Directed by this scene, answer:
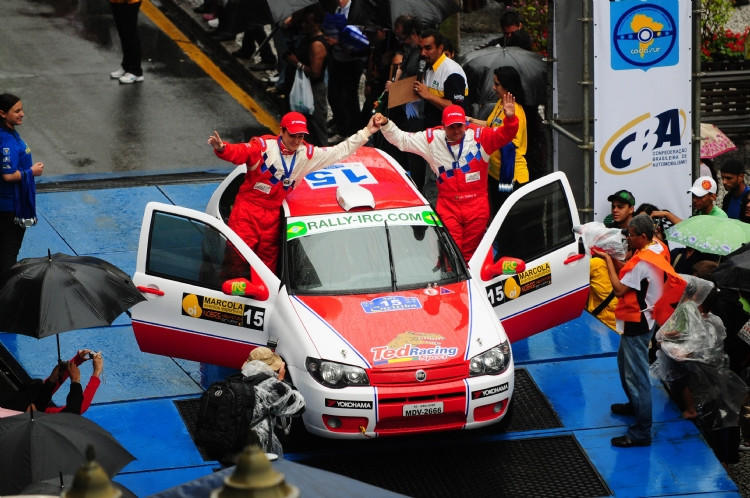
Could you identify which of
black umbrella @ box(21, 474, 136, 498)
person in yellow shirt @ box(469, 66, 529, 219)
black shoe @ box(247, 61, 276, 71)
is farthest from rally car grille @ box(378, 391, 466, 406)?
black shoe @ box(247, 61, 276, 71)

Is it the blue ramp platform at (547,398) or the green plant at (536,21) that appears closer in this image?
the blue ramp platform at (547,398)

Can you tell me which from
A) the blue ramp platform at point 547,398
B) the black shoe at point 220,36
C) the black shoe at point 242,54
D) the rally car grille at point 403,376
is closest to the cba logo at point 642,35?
the blue ramp platform at point 547,398

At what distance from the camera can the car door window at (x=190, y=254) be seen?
9867mm

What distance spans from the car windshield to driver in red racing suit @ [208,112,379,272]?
614mm

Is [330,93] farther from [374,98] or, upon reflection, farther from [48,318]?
[48,318]

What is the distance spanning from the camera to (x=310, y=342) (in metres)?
9.07


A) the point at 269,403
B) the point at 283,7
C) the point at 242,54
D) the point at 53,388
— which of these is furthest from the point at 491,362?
the point at 242,54

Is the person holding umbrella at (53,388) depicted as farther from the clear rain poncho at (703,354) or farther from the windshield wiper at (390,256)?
the clear rain poncho at (703,354)

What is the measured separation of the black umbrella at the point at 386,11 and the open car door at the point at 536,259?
4507 mm

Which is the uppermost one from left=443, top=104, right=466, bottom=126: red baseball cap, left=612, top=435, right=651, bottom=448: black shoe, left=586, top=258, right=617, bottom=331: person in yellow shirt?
left=443, top=104, right=466, bottom=126: red baseball cap

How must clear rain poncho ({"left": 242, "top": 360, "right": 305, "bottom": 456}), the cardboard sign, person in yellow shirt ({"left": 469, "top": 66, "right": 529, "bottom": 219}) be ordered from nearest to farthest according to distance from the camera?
clear rain poncho ({"left": 242, "top": 360, "right": 305, "bottom": 456}) → person in yellow shirt ({"left": 469, "top": 66, "right": 529, "bottom": 219}) → the cardboard sign

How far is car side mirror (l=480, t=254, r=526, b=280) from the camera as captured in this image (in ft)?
32.0

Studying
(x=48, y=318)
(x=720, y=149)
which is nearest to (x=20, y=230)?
(x=48, y=318)

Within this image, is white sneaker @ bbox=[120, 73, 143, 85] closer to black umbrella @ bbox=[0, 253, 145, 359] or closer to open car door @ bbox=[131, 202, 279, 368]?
open car door @ bbox=[131, 202, 279, 368]
